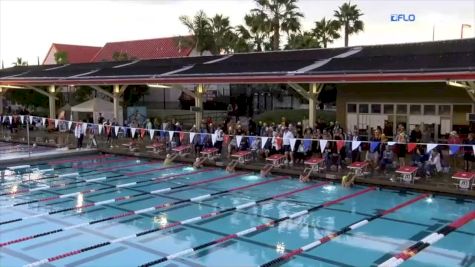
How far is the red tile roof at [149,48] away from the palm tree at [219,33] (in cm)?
358

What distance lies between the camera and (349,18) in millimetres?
36219

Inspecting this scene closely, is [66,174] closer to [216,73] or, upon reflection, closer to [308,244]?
[216,73]

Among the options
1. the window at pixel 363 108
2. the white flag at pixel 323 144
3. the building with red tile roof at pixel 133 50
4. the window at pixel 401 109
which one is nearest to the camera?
the white flag at pixel 323 144

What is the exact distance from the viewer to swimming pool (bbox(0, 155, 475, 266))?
28.0 ft

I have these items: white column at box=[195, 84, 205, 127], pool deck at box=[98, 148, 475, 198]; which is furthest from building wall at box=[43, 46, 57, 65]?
pool deck at box=[98, 148, 475, 198]

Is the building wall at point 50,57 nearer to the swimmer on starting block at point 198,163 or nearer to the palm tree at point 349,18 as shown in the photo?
the palm tree at point 349,18

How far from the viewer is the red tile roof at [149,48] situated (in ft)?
138

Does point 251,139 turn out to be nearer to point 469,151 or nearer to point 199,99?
point 199,99

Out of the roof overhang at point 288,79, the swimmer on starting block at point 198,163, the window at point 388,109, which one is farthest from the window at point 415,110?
the swimmer on starting block at point 198,163

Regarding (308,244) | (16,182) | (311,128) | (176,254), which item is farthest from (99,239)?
(311,128)

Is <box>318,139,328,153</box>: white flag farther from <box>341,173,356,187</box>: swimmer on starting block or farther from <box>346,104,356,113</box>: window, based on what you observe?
<box>346,104,356,113</box>: window

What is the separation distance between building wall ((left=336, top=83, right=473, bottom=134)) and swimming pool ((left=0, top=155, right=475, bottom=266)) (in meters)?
5.43

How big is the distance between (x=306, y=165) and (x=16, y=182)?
947 cm

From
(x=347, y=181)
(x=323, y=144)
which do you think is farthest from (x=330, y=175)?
(x=323, y=144)
